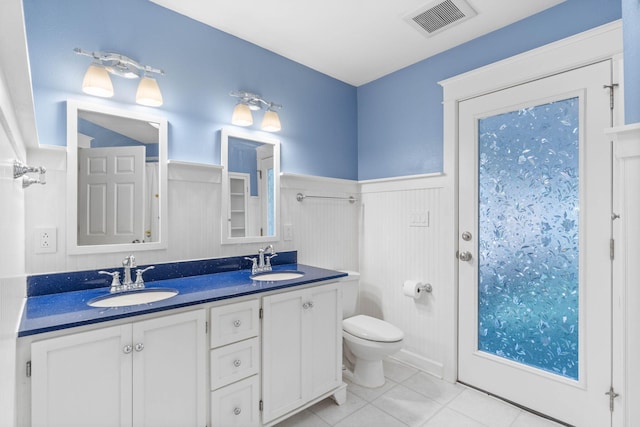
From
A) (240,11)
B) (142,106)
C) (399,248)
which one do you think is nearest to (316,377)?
(399,248)

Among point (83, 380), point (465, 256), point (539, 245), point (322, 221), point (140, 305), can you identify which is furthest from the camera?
point (322, 221)

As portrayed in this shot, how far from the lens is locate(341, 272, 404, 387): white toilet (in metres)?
2.05

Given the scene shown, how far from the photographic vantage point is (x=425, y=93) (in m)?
2.47

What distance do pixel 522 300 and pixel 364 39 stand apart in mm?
2028

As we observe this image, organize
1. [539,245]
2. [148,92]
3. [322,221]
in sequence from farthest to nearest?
[322,221]
[539,245]
[148,92]

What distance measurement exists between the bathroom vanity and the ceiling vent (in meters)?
1.70

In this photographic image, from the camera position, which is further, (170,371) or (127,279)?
(127,279)

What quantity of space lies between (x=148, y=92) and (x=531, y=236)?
239cm

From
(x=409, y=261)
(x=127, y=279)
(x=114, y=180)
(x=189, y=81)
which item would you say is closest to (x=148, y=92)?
(x=189, y=81)

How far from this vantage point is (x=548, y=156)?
6.14 ft

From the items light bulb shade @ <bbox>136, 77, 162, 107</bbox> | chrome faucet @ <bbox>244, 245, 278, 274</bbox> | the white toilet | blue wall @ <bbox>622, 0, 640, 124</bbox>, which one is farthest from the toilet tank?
blue wall @ <bbox>622, 0, 640, 124</bbox>

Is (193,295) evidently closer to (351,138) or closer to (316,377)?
(316,377)

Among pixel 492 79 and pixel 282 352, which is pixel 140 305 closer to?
pixel 282 352

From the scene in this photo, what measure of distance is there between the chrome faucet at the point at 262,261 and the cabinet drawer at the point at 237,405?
0.69m
